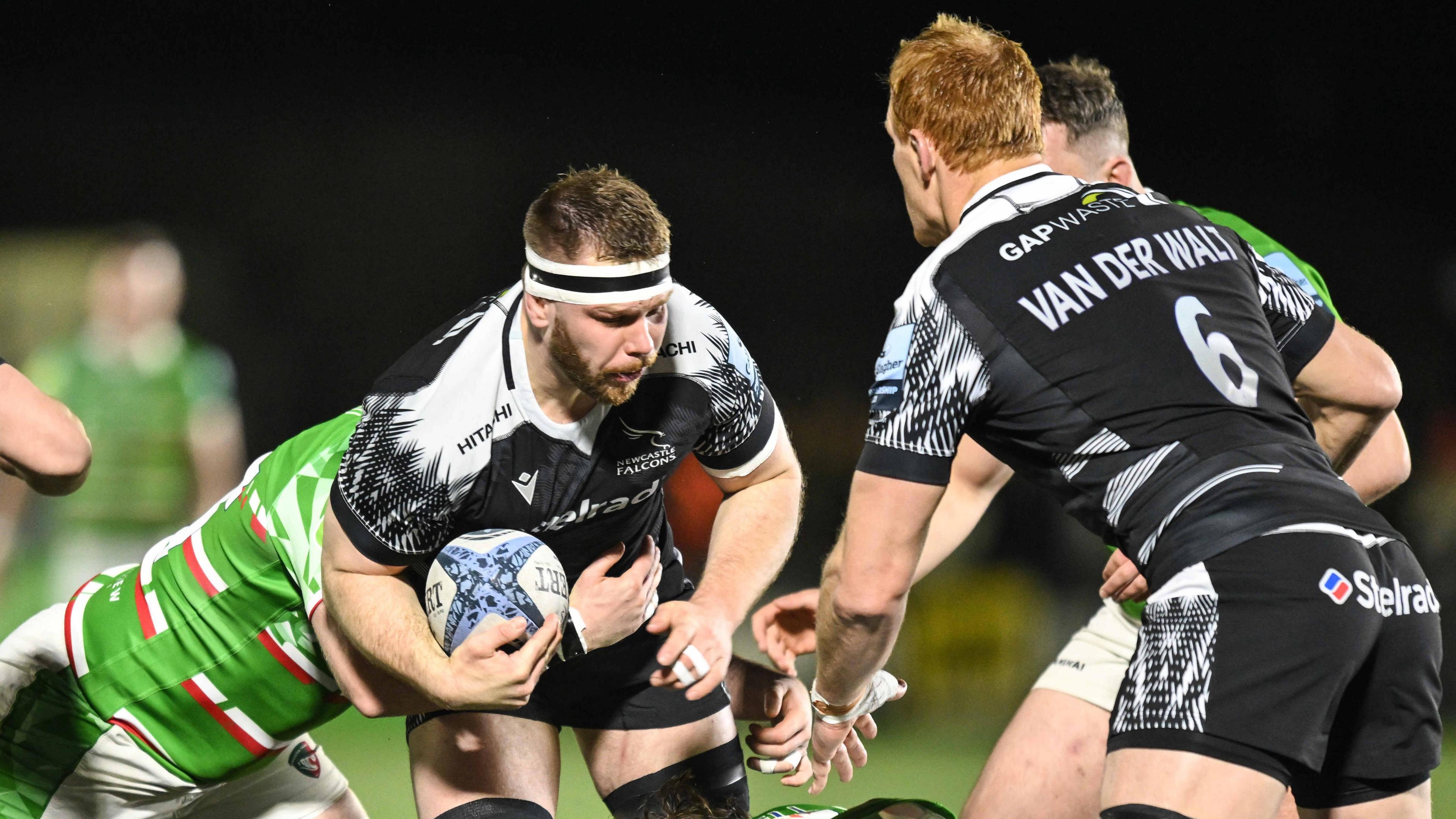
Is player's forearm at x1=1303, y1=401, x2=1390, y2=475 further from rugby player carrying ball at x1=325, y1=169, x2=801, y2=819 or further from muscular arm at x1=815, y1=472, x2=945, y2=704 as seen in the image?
rugby player carrying ball at x1=325, y1=169, x2=801, y2=819

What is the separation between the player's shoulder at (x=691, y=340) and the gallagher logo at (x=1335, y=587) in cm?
138

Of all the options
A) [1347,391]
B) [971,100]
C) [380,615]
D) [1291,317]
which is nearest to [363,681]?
[380,615]

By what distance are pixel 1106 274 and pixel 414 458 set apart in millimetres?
1332

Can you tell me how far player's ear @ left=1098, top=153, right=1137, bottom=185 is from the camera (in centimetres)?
352

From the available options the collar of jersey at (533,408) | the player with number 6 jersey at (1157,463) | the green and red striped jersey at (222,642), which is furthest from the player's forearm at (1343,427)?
the green and red striped jersey at (222,642)

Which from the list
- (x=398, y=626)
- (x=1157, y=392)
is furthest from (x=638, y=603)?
(x=1157, y=392)

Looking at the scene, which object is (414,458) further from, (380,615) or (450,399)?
(380,615)

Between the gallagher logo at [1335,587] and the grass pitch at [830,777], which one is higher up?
the gallagher logo at [1335,587]

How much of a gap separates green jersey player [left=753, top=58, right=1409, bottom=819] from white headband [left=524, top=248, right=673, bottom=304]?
32.6 inches

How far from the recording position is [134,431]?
546 centimetres

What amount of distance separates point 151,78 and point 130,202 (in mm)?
658

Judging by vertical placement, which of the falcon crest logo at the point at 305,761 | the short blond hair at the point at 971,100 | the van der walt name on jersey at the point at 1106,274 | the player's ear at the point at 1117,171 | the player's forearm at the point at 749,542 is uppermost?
the short blond hair at the point at 971,100

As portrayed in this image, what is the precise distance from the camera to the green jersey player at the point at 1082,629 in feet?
10.1

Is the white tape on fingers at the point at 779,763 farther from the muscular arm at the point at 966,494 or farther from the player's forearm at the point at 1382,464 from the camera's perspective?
the player's forearm at the point at 1382,464
